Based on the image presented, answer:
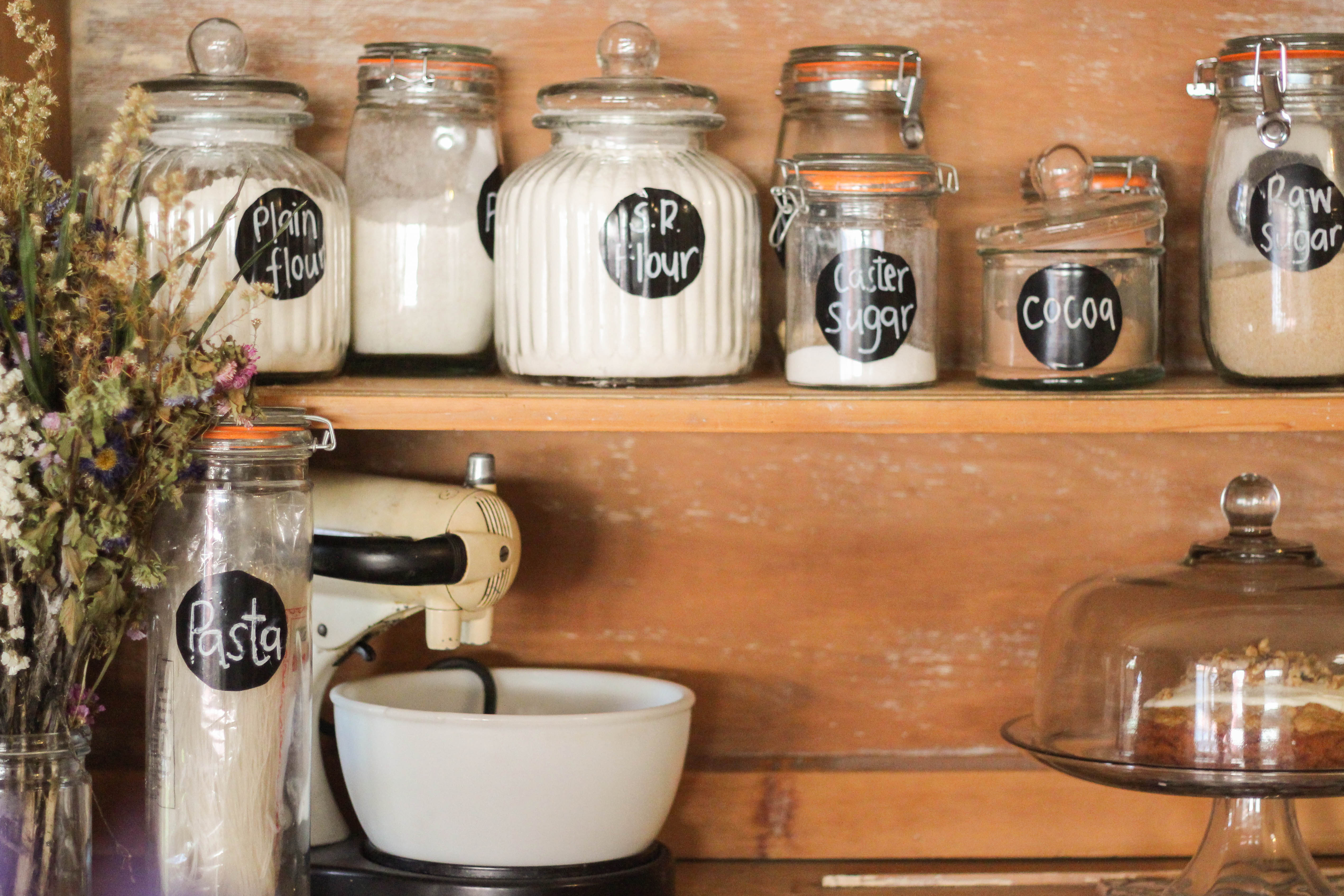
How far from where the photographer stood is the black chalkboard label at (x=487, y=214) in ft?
3.15

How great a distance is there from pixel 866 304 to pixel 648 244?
0.46 ft

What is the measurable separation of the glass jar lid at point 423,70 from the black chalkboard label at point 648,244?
182 millimetres

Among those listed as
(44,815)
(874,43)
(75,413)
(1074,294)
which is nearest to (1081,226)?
(1074,294)

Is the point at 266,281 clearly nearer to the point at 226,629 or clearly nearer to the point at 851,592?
the point at 226,629

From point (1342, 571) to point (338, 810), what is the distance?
2.35 ft

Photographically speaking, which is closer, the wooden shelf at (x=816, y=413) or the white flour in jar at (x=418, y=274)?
the wooden shelf at (x=816, y=413)

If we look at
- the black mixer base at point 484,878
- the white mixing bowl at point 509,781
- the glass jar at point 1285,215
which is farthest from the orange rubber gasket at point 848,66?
the black mixer base at point 484,878

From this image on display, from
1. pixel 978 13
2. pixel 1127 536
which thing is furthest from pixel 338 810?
pixel 978 13

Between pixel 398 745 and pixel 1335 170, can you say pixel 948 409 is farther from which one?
pixel 398 745

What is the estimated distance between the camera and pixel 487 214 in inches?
37.9

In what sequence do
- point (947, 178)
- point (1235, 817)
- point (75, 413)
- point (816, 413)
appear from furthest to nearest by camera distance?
point (947, 178) → point (1235, 817) → point (816, 413) → point (75, 413)

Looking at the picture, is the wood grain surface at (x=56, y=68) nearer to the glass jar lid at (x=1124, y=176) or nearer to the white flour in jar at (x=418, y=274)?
the white flour in jar at (x=418, y=274)

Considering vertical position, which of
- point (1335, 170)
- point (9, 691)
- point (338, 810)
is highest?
point (1335, 170)

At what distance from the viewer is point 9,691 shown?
0.79m
